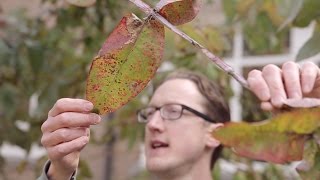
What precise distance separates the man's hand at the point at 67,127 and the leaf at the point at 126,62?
0.08 m

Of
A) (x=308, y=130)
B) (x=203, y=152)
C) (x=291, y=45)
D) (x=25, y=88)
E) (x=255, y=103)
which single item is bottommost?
(x=308, y=130)

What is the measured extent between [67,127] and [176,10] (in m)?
0.24

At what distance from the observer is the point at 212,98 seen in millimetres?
1935

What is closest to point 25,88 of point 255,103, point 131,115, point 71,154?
point 131,115

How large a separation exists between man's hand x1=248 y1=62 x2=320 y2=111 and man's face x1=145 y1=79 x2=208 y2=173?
0.79 metres

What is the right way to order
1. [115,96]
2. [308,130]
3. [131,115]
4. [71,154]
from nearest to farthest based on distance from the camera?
[308,130]
[115,96]
[71,154]
[131,115]

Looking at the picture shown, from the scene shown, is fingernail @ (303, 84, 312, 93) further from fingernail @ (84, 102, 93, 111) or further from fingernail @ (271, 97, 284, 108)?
fingernail @ (84, 102, 93, 111)

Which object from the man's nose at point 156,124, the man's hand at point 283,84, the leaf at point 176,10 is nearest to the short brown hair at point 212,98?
the man's nose at point 156,124

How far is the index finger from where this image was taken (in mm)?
778

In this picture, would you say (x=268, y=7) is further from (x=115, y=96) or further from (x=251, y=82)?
(x=115, y=96)

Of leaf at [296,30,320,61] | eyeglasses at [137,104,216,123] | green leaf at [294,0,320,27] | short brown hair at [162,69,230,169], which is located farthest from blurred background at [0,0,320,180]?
leaf at [296,30,320,61]

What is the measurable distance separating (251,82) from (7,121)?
1877mm

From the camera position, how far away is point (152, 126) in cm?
179

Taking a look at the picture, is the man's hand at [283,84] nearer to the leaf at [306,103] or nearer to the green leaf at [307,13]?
the leaf at [306,103]
